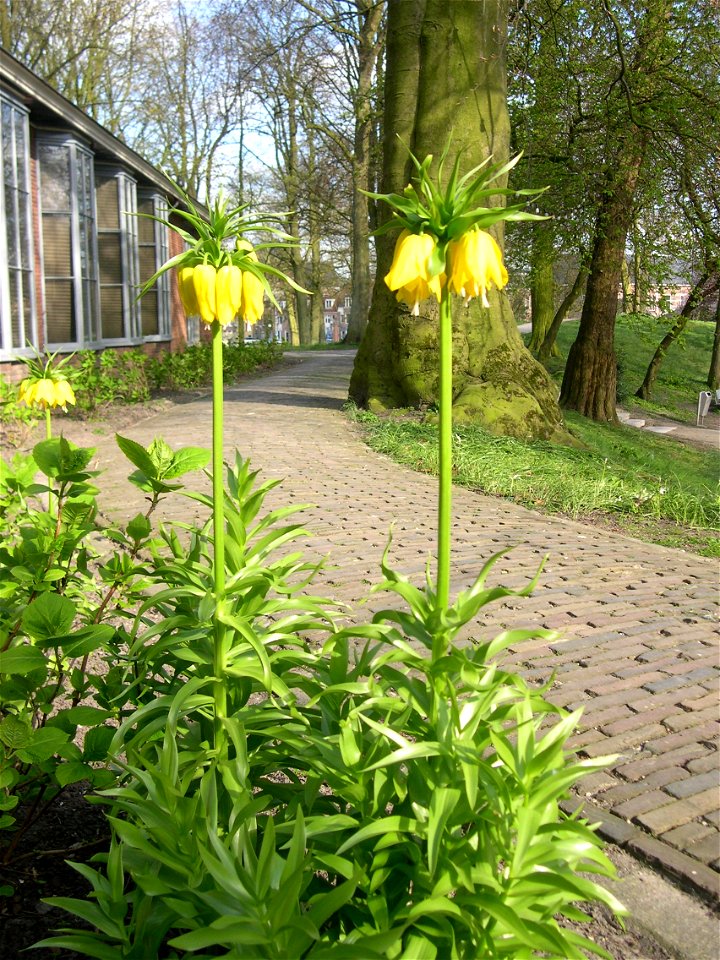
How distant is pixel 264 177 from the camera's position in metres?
43.1

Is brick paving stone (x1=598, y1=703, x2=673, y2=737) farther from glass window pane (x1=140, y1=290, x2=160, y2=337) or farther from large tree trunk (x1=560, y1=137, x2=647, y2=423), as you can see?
glass window pane (x1=140, y1=290, x2=160, y2=337)

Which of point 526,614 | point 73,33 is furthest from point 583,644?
point 73,33

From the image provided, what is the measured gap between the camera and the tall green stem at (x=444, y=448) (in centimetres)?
178

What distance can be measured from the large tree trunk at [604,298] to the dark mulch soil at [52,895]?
43.7 ft

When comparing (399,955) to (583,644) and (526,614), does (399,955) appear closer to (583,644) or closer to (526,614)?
(583,644)

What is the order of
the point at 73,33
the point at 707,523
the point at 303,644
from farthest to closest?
the point at 73,33
the point at 707,523
the point at 303,644

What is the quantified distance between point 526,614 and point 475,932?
11.4 feet

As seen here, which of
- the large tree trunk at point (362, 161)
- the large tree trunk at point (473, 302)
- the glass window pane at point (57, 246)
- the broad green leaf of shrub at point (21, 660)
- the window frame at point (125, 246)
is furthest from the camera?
the large tree trunk at point (362, 161)

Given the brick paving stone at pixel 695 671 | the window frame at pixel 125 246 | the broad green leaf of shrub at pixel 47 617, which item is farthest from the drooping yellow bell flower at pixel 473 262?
the window frame at pixel 125 246

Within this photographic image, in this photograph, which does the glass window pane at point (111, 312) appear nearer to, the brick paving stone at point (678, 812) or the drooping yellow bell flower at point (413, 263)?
the brick paving stone at point (678, 812)

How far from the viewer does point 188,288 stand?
6.52 ft

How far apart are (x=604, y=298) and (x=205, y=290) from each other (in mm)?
15510

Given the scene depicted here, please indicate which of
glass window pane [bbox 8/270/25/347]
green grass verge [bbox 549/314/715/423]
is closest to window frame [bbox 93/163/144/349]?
glass window pane [bbox 8/270/25/347]

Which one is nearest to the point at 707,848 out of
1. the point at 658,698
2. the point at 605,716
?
the point at 605,716
